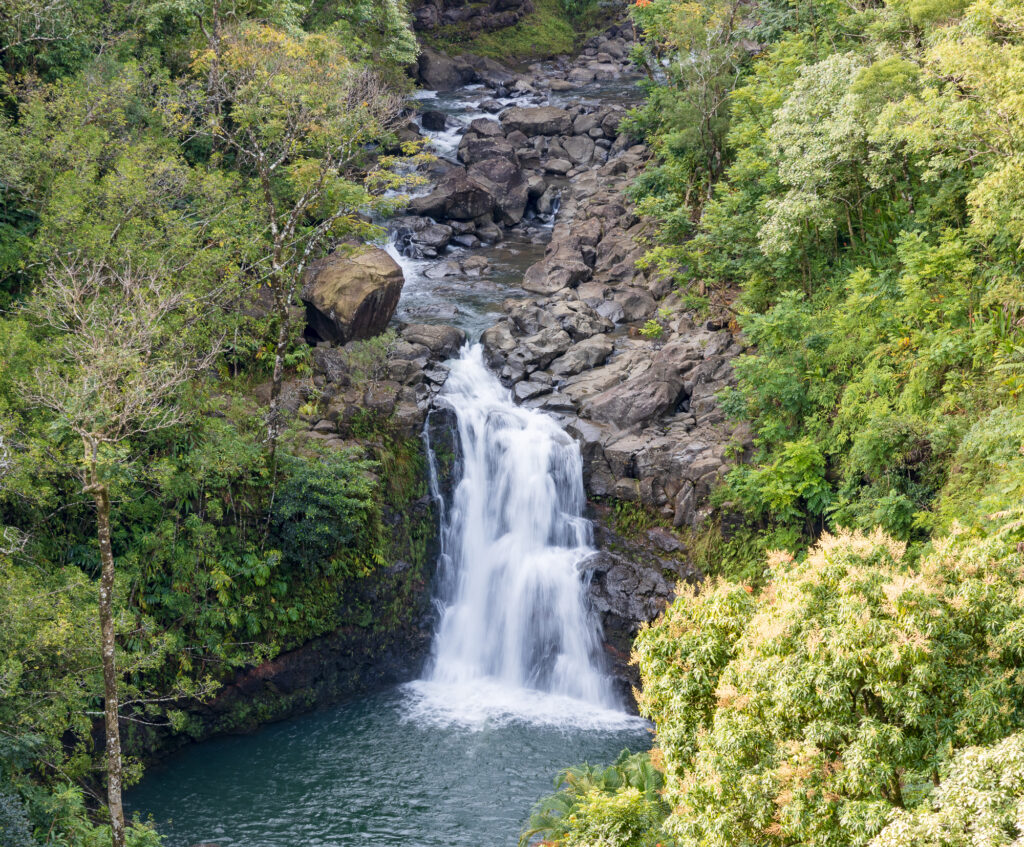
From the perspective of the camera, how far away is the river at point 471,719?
20812 millimetres

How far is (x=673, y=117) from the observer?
1393 inches

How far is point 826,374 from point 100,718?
2121 centimetres

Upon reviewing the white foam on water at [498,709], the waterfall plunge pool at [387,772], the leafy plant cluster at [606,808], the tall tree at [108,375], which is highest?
the tall tree at [108,375]

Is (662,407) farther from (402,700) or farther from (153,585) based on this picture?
(153,585)

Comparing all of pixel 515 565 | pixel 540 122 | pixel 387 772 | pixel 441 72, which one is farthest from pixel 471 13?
pixel 387 772

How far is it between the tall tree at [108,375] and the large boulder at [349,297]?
18.6 ft

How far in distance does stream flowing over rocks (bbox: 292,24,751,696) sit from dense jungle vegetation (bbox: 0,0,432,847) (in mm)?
2480

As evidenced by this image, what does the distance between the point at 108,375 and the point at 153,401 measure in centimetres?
277

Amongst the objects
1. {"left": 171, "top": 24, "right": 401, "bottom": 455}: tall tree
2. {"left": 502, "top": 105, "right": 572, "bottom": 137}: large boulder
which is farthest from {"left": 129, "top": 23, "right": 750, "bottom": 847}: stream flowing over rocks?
{"left": 502, "top": 105, "right": 572, "bottom": 137}: large boulder

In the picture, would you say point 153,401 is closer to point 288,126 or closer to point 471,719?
point 288,126

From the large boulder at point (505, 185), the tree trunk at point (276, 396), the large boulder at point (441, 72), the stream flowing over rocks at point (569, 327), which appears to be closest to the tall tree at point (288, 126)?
the tree trunk at point (276, 396)

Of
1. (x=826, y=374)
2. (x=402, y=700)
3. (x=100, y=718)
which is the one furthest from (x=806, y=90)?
(x=100, y=718)

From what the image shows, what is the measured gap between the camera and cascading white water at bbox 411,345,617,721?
1049 inches

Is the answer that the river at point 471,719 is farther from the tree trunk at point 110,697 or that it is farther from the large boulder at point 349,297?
the tree trunk at point 110,697
